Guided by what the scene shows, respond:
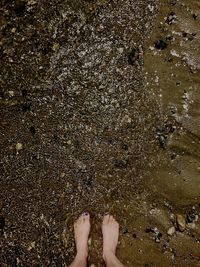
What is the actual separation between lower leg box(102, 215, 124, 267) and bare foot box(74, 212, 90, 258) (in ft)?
0.59

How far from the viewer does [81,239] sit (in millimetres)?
3854

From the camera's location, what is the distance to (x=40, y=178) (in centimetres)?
388

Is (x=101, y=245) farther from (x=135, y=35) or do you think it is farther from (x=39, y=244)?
(x=135, y=35)

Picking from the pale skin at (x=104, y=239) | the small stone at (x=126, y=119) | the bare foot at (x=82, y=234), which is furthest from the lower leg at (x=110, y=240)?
the small stone at (x=126, y=119)

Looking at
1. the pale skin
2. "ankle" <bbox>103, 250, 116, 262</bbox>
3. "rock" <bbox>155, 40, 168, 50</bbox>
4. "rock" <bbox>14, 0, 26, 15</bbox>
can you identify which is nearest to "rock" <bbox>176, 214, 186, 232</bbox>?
the pale skin

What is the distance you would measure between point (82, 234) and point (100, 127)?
3.54ft

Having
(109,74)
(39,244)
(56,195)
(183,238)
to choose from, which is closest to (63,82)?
(109,74)

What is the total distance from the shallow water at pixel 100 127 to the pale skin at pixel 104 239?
94 millimetres

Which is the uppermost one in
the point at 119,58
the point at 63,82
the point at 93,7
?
the point at 93,7

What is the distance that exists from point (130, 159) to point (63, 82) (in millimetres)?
1028

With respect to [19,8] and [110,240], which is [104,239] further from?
[19,8]

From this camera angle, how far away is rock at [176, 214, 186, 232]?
149 inches

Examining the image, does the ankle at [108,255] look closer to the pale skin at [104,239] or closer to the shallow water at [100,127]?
the pale skin at [104,239]

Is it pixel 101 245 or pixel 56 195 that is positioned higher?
pixel 56 195
